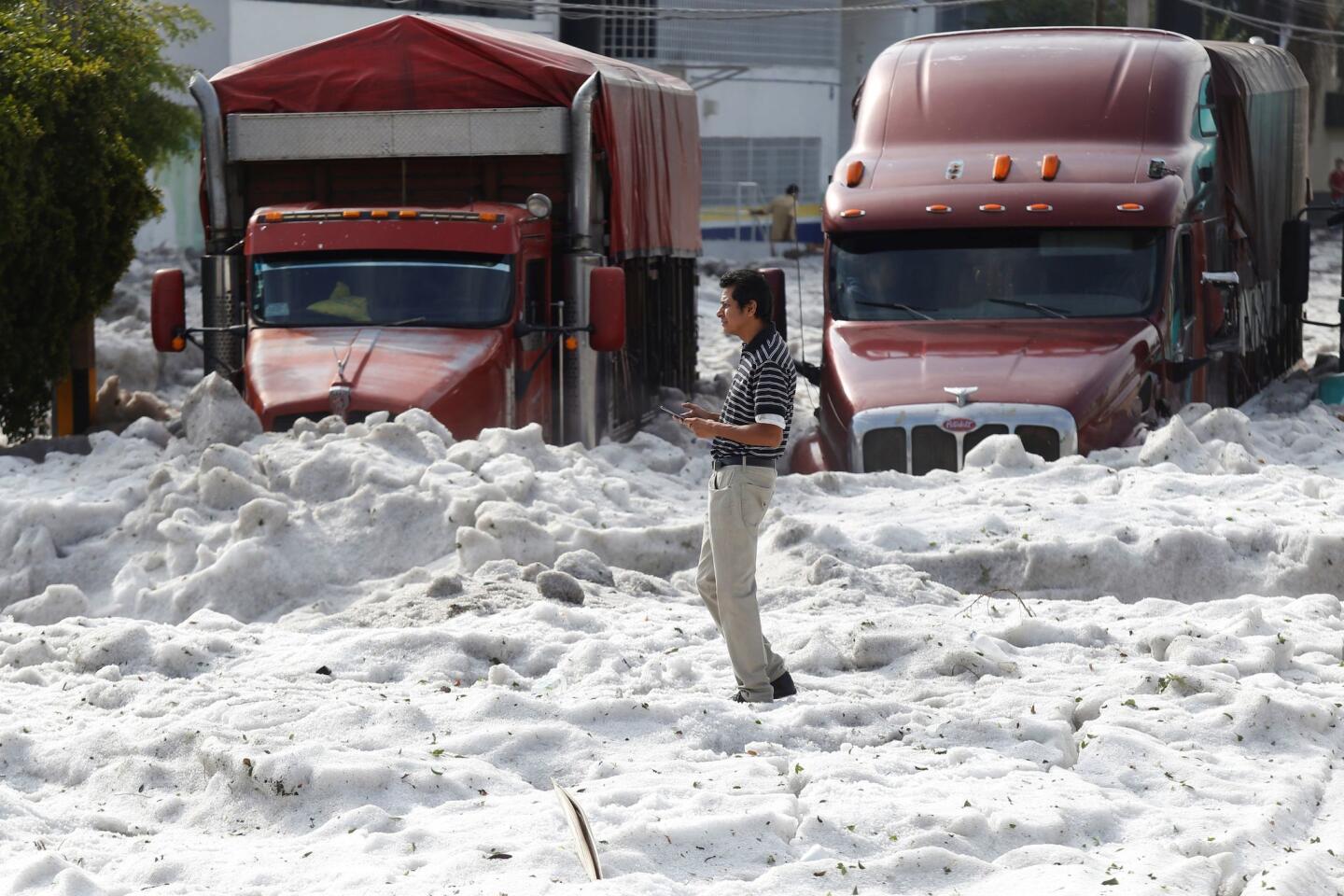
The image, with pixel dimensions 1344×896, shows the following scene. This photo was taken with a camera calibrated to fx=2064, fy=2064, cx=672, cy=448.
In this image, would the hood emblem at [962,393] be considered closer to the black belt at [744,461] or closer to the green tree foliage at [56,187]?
the black belt at [744,461]

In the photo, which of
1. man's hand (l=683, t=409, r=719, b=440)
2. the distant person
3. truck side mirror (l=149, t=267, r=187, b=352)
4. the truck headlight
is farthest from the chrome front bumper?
the distant person

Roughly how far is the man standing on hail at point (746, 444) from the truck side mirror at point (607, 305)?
18.6ft

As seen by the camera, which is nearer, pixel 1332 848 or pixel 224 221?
pixel 1332 848

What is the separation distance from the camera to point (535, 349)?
14195mm

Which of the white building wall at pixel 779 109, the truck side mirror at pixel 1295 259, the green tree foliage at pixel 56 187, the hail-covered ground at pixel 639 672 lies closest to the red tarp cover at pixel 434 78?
the green tree foliage at pixel 56 187

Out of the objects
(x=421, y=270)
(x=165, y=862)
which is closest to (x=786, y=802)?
(x=165, y=862)

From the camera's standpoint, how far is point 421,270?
14.0 metres

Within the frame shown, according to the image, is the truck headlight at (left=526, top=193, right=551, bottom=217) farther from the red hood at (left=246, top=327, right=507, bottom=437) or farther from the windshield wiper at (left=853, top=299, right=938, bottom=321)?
the windshield wiper at (left=853, top=299, right=938, bottom=321)

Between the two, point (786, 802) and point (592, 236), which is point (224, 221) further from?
point (786, 802)

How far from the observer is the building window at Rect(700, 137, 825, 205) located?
154 ft

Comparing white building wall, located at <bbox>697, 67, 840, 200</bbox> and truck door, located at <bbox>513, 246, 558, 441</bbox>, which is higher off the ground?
white building wall, located at <bbox>697, 67, 840, 200</bbox>

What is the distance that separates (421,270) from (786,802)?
795 centimetres

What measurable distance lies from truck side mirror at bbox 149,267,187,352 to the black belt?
7.08 meters

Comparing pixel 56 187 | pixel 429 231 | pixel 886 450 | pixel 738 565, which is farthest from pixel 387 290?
pixel 738 565
